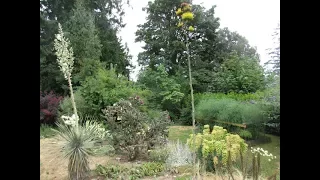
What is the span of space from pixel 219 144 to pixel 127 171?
833mm

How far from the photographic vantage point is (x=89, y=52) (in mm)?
2977

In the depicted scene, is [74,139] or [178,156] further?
[178,156]

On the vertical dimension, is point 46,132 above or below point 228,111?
below

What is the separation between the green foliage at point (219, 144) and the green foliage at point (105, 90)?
735 mm

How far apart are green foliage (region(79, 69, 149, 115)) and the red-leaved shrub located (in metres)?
0.28

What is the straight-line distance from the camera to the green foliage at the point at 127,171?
8.26 ft

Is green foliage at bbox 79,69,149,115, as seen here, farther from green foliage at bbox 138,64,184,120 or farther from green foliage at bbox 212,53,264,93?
green foliage at bbox 212,53,264,93

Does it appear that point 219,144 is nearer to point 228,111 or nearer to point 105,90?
point 228,111

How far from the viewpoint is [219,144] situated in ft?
8.29

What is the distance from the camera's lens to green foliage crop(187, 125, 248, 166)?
248cm

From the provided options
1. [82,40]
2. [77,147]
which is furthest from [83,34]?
[77,147]
